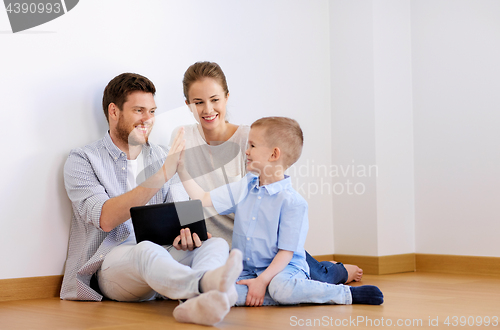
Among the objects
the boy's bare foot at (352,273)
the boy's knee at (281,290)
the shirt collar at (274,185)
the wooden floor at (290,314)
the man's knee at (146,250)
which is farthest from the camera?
the boy's bare foot at (352,273)

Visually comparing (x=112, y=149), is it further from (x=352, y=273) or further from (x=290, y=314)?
(x=352, y=273)

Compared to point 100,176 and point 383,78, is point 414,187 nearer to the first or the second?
point 383,78

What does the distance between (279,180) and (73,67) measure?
0.89 metres

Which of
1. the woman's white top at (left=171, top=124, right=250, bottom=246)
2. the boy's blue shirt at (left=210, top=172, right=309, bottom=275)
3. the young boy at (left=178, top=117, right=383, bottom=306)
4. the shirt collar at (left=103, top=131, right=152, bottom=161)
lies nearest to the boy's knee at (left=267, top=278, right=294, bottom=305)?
the young boy at (left=178, top=117, right=383, bottom=306)

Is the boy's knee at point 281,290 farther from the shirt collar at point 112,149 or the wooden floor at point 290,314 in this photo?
the shirt collar at point 112,149

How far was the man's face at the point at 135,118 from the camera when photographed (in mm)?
1846

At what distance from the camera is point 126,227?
1.78 metres

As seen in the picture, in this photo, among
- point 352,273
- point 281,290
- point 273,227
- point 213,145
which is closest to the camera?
point 281,290

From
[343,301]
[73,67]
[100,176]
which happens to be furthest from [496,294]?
[73,67]

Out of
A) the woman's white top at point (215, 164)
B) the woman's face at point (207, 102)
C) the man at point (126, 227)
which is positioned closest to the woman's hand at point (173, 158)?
the man at point (126, 227)

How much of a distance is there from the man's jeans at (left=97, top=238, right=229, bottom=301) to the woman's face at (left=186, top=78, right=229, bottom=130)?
0.51 metres

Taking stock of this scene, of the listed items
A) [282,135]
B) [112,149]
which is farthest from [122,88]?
[282,135]

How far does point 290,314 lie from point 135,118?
2.94ft

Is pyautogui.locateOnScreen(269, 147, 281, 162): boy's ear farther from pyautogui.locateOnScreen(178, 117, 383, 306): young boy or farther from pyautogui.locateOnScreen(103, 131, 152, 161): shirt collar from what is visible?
pyautogui.locateOnScreen(103, 131, 152, 161): shirt collar
